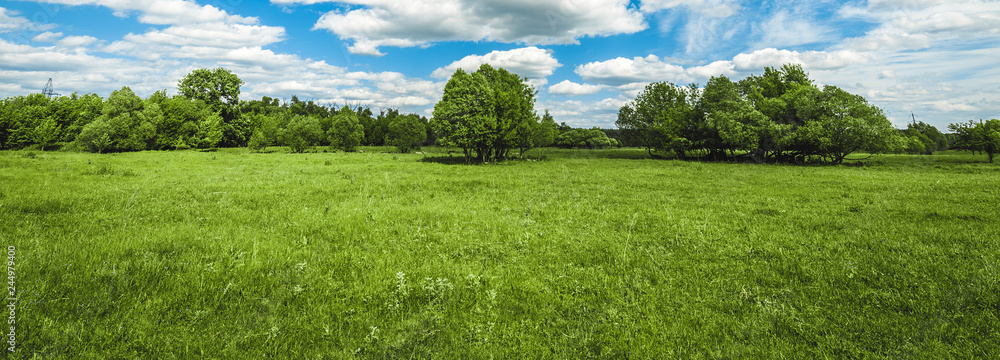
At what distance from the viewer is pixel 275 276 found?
636cm

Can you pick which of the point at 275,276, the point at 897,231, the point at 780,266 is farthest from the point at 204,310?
the point at 897,231

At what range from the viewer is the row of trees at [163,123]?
44288mm

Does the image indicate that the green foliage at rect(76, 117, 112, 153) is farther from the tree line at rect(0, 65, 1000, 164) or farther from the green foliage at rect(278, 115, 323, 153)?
the green foliage at rect(278, 115, 323, 153)

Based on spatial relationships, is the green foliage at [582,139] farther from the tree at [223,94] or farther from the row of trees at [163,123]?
the tree at [223,94]

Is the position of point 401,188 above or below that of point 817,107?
below

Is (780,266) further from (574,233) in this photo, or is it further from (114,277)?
(114,277)

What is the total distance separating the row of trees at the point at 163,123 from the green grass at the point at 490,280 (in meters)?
43.1

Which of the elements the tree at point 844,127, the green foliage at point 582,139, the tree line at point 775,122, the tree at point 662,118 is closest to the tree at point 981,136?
the tree line at point 775,122

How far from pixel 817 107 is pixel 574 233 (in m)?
38.5

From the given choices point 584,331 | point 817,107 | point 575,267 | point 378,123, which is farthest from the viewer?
point 378,123

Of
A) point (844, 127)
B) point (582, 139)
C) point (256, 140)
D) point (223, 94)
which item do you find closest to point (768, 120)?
point (844, 127)

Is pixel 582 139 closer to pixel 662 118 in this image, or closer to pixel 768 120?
pixel 662 118

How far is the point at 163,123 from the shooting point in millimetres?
49031

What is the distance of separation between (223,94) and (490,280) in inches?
2859
